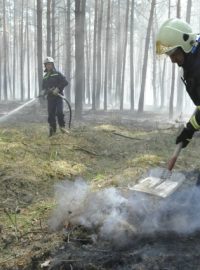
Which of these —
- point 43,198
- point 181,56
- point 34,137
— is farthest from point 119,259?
point 34,137

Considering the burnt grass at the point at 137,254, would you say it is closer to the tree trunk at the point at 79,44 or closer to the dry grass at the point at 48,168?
the dry grass at the point at 48,168

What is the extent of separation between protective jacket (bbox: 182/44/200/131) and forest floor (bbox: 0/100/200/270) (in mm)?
1119

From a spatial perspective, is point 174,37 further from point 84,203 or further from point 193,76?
point 84,203

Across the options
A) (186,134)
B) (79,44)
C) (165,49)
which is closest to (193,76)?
(165,49)

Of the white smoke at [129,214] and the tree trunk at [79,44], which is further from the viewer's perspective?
the tree trunk at [79,44]

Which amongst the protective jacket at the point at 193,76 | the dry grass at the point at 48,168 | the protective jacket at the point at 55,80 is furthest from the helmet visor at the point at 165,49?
the protective jacket at the point at 55,80

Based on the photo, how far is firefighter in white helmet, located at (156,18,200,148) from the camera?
3916 millimetres

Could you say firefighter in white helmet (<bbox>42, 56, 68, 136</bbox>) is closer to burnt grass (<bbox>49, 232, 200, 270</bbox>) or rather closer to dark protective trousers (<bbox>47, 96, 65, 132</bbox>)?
dark protective trousers (<bbox>47, 96, 65, 132</bbox>)

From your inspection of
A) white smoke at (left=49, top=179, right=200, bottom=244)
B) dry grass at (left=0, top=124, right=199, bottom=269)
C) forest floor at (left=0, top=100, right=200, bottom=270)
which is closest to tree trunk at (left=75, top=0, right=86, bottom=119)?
dry grass at (left=0, top=124, right=199, bottom=269)

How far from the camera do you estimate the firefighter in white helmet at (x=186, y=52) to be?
3916 millimetres

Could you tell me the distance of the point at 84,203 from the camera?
190 inches

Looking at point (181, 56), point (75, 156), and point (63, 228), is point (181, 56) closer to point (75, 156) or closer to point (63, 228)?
point (63, 228)

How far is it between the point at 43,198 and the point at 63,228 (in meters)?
1.61

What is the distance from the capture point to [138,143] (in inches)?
416
